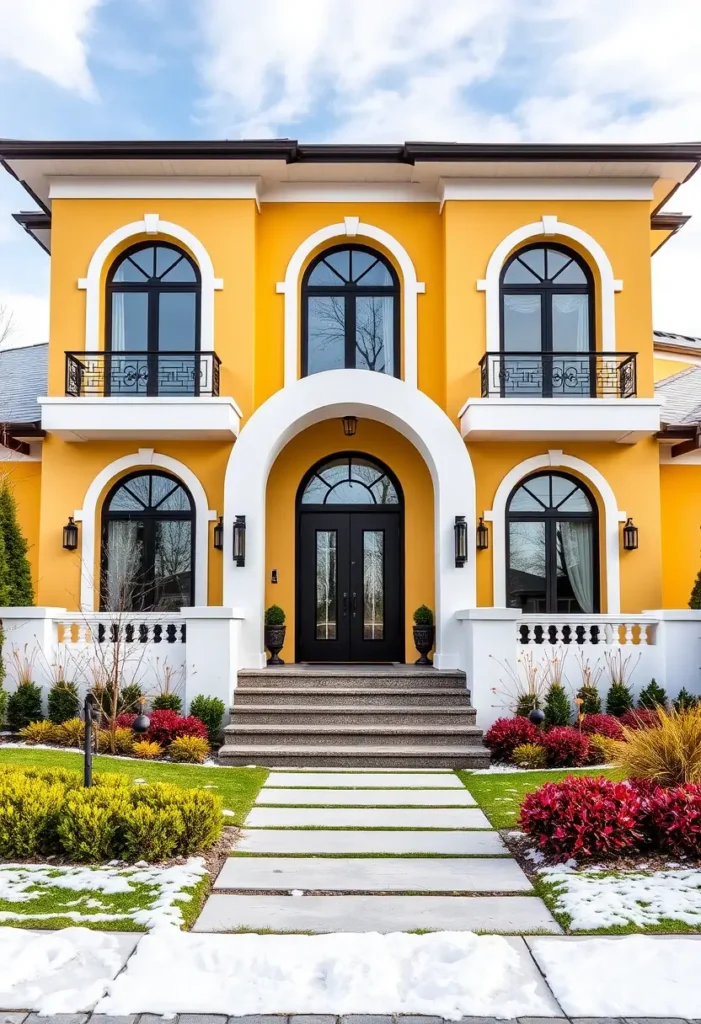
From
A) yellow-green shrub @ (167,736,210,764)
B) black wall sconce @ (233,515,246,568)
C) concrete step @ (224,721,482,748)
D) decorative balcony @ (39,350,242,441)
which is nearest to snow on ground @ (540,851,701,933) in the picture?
concrete step @ (224,721,482,748)

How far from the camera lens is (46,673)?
12.0 meters

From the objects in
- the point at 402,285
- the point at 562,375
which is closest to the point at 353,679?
the point at 562,375

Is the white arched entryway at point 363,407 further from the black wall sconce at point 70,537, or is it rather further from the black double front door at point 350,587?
the black wall sconce at point 70,537

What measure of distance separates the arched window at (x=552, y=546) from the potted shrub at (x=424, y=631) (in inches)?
50.9

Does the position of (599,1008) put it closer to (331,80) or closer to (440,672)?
(440,672)

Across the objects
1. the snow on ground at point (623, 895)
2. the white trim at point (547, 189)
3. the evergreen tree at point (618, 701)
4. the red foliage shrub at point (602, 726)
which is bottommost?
the snow on ground at point (623, 895)

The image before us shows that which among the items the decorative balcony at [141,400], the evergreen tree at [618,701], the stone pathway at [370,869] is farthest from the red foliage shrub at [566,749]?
the decorative balcony at [141,400]

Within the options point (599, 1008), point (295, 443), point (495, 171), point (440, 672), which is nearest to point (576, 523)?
point (440, 672)

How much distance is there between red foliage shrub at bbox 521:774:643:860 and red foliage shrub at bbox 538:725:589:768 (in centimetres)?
339

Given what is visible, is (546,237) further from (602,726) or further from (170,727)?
(170,727)

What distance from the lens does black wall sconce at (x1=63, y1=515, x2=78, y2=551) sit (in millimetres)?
13375

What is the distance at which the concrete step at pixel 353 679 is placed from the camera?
1188cm

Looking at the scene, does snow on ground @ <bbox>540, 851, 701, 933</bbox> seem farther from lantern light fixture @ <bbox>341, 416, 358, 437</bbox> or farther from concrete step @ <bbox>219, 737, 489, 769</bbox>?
lantern light fixture @ <bbox>341, 416, 358, 437</bbox>

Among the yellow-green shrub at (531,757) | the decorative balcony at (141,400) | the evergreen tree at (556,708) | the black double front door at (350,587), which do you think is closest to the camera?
the yellow-green shrub at (531,757)
